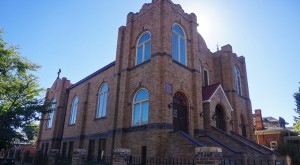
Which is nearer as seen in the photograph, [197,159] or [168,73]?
[197,159]

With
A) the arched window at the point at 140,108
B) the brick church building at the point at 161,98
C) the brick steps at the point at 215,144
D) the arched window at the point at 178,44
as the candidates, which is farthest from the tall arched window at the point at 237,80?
the arched window at the point at 140,108

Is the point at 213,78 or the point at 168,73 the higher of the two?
the point at 213,78

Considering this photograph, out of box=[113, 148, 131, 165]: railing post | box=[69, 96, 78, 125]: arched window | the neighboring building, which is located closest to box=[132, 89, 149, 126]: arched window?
box=[113, 148, 131, 165]: railing post

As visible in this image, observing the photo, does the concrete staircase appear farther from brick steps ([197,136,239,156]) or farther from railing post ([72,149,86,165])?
railing post ([72,149,86,165])

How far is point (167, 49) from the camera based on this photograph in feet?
45.3

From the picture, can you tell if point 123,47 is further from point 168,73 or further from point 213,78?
point 213,78

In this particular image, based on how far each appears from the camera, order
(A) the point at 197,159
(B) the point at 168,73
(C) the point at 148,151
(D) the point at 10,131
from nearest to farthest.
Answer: (A) the point at 197,159
(C) the point at 148,151
(B) the point at 168,73
(D) the point at 10,131

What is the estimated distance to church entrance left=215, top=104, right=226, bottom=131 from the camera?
17.0 metres

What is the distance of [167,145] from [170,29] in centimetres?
738

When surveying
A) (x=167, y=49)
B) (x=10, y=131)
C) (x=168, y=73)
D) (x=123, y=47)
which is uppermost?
(x=123, y=47)

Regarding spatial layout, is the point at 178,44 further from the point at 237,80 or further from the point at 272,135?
the point at 272,135

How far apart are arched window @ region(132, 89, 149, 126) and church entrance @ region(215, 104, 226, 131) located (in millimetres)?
6489

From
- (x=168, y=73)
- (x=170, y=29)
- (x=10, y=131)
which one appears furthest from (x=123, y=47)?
Result: (x=10, y=131)

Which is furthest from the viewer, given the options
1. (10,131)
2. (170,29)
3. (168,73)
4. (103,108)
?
(103,108)
